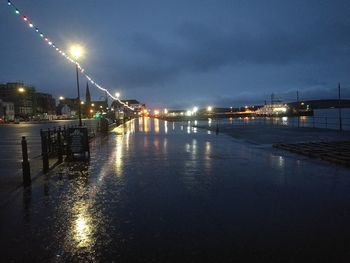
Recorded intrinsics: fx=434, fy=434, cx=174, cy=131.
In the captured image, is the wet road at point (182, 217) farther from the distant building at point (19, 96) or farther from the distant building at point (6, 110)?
the distant building at point (19, 96)

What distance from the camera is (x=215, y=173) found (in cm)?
1384

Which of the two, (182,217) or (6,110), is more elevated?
(6,110)

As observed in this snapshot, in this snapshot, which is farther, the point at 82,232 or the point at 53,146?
the point at 53,146

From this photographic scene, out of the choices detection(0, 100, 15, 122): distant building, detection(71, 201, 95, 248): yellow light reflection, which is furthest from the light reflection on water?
detection(0, 100, 15, 122): distant building

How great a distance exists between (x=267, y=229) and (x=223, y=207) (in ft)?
5.76

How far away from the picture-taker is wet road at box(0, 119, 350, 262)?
6086 mm

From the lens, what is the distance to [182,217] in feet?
26.2

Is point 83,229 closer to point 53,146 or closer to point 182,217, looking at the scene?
point 182,217

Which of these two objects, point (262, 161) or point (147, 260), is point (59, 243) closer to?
point (147, 260)

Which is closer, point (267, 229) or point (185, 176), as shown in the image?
point (267, 229)

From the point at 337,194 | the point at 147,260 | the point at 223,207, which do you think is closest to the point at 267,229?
the point at 223,207

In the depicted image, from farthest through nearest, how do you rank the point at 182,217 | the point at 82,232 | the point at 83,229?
the point at 182,217, the point at 83,229, the point at 82,232

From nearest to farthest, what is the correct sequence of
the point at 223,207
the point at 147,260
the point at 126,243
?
the point at 147,260 → the point at 126,243 → the point at 223,207

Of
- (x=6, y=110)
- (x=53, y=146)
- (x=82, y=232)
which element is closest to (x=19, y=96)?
(x=6, y=110)
